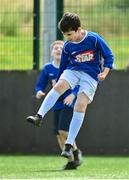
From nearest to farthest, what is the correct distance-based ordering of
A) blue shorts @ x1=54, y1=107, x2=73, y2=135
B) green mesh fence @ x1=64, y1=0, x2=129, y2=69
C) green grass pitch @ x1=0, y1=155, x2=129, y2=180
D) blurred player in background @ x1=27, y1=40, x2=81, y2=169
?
green grass pitch @ x1=0, y1=155, x2=129, y2=180, blurred player in background @ x1=27, y1=40, x2=81, y2=169, blue shorts @ x1=54, y1=107, x2=73, y2=135, green mesh fence @ x1=64, y1=0, x2=129, y2=69

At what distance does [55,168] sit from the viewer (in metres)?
11.0

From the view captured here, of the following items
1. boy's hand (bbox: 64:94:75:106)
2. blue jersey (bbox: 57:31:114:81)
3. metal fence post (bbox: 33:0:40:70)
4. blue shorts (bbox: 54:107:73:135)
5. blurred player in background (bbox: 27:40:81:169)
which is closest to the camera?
blue jersey (bbox: 57:31:114:81)

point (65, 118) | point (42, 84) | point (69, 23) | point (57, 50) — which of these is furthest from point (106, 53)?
point (42, 84)

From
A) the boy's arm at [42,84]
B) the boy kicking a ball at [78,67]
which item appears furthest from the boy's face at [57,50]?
the boy kicking a ball at [78,67]

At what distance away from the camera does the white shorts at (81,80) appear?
9.55 metres

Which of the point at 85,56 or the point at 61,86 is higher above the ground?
the point at 85,56

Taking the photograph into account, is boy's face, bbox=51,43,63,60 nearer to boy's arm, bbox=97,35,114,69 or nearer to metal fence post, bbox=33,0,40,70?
boy's arm, bbox=97,35,114,69

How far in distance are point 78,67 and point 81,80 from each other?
0.17 metres

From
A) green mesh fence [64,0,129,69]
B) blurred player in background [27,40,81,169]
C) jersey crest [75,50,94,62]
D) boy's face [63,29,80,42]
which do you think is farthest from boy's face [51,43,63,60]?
green mesh fence [64,0,129,69]

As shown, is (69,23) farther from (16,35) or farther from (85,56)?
(16,35)

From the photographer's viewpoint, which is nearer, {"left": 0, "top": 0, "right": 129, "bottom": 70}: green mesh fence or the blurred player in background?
the blurred player in background

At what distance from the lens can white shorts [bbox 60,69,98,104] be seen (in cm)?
955

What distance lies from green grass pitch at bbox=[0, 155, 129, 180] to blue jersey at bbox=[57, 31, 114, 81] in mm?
1253

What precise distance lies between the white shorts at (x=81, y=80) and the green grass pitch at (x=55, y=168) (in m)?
1.01
